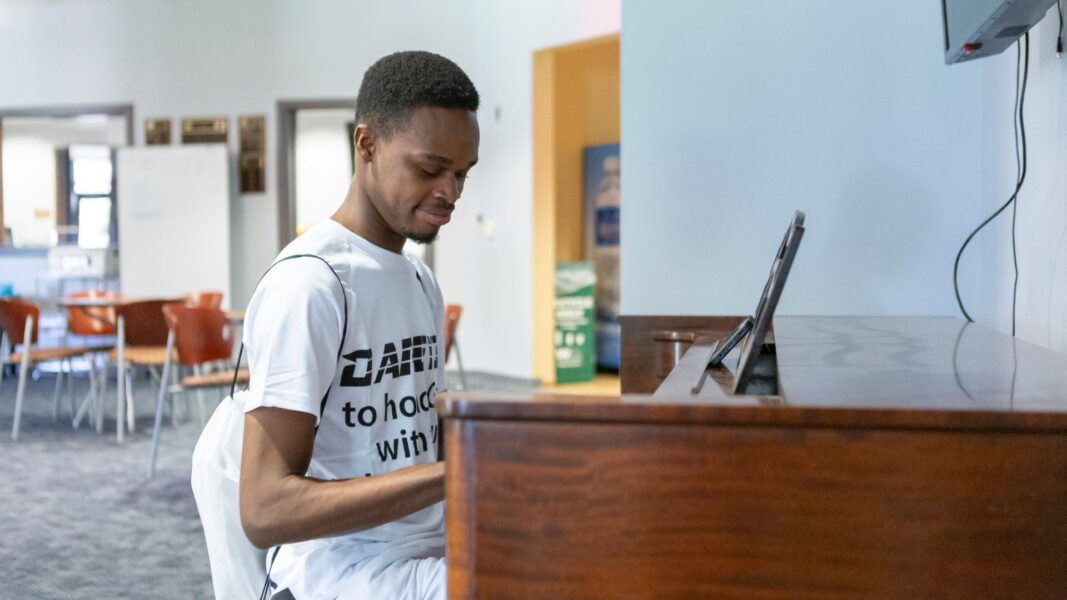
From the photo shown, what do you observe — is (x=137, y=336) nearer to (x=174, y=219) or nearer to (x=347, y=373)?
(x=174, y=219)

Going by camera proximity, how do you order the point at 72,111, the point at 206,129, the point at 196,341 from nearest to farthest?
1. the point at 196,341
2. the point at 206,129
3. the point at 72,111

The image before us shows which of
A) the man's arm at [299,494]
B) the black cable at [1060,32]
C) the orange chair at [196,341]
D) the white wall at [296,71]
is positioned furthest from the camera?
the white wall at [296,71]

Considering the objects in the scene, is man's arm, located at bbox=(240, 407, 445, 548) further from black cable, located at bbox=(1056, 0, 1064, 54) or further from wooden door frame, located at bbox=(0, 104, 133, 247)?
wooden door frame, located at bbox=(0, 104, 133, 247)

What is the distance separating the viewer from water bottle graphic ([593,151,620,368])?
8844 mm

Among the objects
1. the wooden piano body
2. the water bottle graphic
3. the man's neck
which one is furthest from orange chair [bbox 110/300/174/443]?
the wooden piano body

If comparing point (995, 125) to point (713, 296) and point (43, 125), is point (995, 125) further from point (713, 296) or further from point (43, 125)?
point (43, 125)

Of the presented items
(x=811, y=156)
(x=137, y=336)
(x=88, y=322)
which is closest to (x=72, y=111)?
(x=88, y=322)

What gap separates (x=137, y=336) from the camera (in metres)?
6.11

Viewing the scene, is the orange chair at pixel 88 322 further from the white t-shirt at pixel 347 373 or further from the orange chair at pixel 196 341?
the white t-shirt at pixel 347 373

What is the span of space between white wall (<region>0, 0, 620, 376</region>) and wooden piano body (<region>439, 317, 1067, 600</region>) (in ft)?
24.1

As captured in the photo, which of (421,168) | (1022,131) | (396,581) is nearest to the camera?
(396,581)

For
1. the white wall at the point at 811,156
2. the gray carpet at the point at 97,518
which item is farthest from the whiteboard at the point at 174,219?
the white wall at the point at 811,156

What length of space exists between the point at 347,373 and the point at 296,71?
8468mm

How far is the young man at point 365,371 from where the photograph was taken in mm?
1154
